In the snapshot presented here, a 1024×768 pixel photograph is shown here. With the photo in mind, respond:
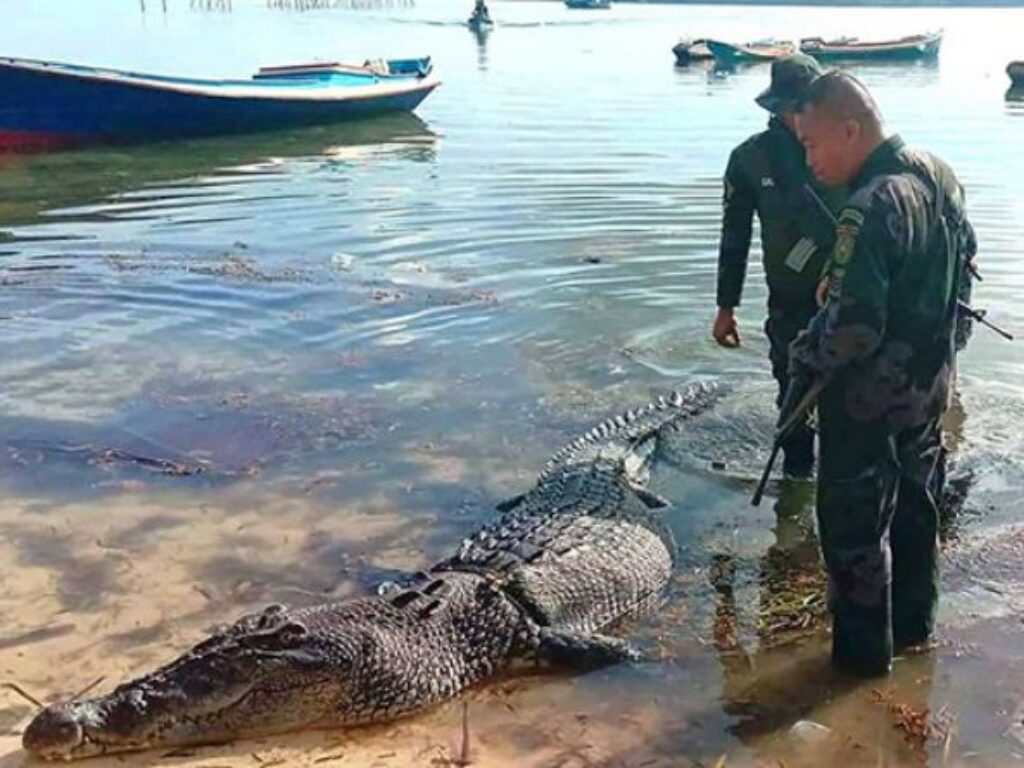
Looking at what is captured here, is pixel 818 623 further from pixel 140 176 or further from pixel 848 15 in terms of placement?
pixel 848 15

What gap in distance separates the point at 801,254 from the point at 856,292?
6.62 feet

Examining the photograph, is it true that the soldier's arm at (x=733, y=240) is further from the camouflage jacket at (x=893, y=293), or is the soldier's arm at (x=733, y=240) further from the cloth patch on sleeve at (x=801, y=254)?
the camouflage jacket at (x=893, y=293)

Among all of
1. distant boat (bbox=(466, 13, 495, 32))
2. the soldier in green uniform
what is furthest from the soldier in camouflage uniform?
distant boat (bbox=(466, 13, 495, 32))

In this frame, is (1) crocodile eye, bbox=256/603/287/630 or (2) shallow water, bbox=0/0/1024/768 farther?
(2) shallow water, bbox=0/0/1024/768

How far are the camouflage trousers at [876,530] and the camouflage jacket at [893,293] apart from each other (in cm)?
10

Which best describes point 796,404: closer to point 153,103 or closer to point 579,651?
point 579,651

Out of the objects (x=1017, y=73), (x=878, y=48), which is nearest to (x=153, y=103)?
(x=1017, y=73)

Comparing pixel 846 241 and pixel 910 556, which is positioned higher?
pixel 846 241

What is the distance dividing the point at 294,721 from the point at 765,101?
11.0 feet

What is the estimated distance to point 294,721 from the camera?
4.00 meters

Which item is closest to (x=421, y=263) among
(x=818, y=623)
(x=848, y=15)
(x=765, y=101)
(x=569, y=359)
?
(x=569, y=359)

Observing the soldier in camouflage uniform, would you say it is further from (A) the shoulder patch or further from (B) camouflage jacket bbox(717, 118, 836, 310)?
(B) camouflage jacket bbox(717, 118, 836, 310)

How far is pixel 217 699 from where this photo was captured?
3.84 meters

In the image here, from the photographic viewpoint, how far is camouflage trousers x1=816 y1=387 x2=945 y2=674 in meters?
3.90
